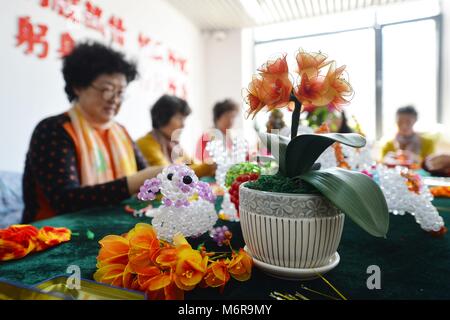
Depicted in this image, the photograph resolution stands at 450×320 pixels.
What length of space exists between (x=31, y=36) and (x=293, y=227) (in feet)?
7.95

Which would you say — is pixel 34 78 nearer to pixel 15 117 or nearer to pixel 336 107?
pixel 15 117

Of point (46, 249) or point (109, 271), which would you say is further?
point (46, 249)

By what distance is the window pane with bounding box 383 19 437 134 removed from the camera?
4191 mm

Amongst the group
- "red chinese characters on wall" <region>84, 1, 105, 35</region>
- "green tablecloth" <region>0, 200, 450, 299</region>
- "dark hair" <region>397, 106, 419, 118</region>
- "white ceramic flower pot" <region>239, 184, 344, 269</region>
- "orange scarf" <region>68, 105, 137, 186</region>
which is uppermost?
"red chinese characters on wall" <region>84, 1, 105, 35</region>

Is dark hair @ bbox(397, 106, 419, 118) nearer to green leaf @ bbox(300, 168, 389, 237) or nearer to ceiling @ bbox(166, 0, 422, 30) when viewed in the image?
ceiling @ bbox(166, 0, 422, 30)

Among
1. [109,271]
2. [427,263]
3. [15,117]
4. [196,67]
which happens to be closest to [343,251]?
[427,263]

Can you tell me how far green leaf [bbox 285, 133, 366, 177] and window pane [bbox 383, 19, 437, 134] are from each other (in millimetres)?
4252

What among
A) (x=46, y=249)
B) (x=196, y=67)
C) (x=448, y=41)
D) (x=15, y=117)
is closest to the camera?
(x=46, y=249)

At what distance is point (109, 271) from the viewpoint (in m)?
0.46

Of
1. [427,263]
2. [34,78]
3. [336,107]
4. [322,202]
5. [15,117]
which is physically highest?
[34,78]

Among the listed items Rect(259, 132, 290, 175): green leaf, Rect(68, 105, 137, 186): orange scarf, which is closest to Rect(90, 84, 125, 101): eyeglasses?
Rect(68, 105, 137, 186): orange scarf

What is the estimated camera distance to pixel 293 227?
0.45m

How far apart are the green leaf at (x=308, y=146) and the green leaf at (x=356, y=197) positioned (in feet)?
0.08
